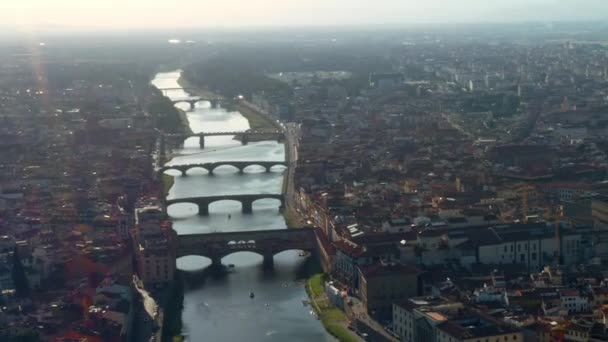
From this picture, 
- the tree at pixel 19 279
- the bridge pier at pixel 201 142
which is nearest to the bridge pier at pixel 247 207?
the tree at pixel 19 279

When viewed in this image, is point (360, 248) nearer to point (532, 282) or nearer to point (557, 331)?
point (532, 282)

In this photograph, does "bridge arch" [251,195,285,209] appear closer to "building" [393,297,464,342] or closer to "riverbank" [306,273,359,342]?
"riverbank" [306,273,359,342]

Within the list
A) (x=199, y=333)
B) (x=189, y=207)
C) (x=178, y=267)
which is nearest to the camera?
(x=199, y=333)

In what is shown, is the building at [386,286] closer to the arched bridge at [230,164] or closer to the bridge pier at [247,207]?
the bridge pier at [247,207]

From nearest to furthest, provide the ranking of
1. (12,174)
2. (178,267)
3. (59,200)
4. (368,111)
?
(178,267)
(59,200)
(12,174)
(368,111)

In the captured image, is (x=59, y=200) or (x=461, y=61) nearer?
(x=59, y=200)

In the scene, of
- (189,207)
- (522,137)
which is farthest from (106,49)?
(189,207)
